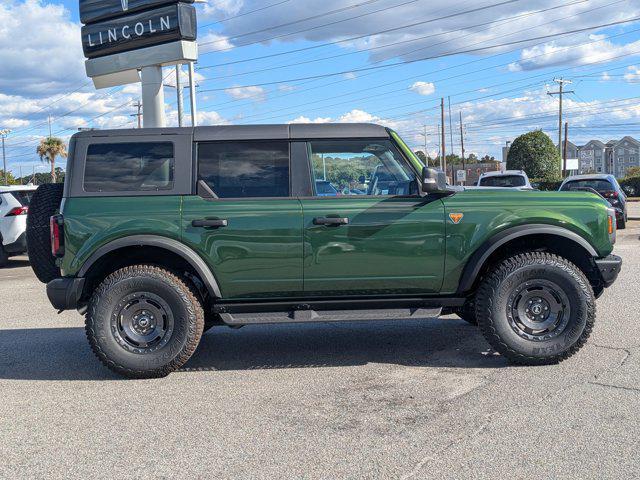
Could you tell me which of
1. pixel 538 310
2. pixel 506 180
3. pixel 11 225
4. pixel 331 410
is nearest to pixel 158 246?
Answer: pixel 331 410

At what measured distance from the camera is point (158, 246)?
5.28m

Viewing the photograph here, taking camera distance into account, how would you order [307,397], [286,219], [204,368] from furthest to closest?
1. [204,368]
2. [286,219]
3. [307,397]

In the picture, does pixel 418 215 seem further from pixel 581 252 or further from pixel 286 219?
pixel 581 252

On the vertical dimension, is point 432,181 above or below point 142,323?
above

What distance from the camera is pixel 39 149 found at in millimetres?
74375

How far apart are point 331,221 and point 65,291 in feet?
7.24

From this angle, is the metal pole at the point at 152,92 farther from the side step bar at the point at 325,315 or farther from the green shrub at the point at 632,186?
the green shrub at the point at 632,186

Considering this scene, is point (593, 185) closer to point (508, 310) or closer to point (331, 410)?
point (508, 310)

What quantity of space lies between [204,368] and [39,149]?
249 feet

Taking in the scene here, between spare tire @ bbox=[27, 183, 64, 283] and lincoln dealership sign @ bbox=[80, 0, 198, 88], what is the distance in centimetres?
1486

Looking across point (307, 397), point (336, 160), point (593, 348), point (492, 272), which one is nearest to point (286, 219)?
point (336, 160)

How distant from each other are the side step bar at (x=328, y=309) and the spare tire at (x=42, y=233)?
155 cm

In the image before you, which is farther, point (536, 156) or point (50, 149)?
point (50, 149)

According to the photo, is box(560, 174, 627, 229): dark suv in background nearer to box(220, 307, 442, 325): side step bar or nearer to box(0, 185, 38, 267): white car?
box(0, 185, 38, 267): white car
